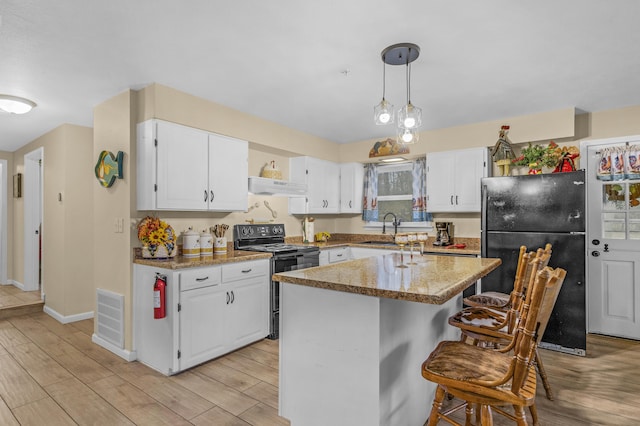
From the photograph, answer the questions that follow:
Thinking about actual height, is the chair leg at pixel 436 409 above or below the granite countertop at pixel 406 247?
below

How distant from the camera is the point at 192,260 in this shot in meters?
2.96

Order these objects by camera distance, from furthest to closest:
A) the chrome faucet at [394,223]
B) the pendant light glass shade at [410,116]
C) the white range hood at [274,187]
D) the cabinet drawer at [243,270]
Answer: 1. the chrome faucet at [394,223]
2. the white range hood at [274,187]
3. the cabinet drawer at [243,270]
4. the pendant light glass shade at [410,116]

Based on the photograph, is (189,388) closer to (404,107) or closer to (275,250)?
(275,250)

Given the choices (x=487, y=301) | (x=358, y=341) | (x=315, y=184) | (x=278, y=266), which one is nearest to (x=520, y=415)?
(x=358, y=341)

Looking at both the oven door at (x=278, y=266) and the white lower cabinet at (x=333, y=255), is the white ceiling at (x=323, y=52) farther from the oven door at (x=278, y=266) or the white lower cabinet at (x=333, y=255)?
the white lower cabinet at (x=333, y=255)

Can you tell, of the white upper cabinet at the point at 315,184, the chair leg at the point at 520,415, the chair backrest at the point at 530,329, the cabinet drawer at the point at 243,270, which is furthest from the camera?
the white upper cabinet at the point at 315,184

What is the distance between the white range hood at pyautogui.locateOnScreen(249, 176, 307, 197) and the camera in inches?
151

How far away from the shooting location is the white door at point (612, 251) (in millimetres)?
3652

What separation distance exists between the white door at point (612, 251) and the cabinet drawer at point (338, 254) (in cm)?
278

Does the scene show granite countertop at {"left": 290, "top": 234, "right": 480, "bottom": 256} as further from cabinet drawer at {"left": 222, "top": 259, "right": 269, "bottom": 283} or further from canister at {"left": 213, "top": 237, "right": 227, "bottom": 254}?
canister at {"left": 213, "top": 237, "right": 227, "bottom": 254}

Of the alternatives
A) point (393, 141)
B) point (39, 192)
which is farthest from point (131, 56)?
Result: point (39, 192)

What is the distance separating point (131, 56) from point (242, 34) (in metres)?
0.90

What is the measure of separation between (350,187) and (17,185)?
5.17 metres

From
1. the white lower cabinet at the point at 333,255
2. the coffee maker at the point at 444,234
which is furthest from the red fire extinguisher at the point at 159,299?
the coffee maker at the point at 444,234
